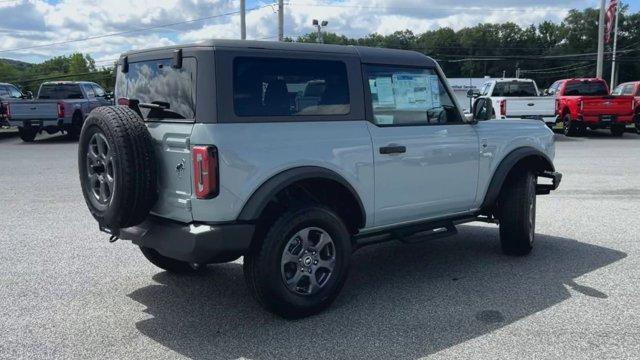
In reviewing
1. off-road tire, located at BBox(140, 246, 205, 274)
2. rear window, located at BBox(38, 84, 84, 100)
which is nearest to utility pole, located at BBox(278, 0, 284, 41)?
rear window, located at BBox(38, 84, 84, 100)

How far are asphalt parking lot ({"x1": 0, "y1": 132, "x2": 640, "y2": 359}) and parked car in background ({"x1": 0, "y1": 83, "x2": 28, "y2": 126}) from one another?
567 inches

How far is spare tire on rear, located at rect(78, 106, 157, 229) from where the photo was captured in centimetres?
384

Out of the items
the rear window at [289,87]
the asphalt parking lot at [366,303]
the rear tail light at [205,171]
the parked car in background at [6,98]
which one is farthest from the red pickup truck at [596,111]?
the parked car in background at [6,98]

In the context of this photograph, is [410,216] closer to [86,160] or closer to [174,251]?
[174,251]

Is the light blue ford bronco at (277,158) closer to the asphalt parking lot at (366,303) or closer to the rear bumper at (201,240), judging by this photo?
the rear bumper at (201,240)

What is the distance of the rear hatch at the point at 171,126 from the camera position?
387cm

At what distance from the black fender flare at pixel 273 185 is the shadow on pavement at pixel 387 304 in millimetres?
866

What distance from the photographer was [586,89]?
815 inches

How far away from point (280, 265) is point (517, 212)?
→ 8.94 feet

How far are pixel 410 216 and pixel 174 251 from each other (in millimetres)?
2087

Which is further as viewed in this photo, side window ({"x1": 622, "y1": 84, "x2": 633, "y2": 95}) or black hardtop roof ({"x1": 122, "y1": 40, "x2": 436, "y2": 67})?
side window ({"x1": 622, "y1": 84, "x2": 633, "y2": 95})

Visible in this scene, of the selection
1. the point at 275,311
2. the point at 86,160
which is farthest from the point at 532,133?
the point at 86,160

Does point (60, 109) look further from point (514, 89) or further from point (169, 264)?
point (169, 264)

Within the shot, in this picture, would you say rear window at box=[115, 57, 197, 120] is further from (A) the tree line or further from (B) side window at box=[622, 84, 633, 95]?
(A) the tree line
